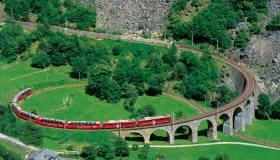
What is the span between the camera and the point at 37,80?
189875mm

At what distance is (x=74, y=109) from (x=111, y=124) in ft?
47.9

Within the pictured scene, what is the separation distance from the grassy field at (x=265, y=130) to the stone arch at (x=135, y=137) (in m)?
20.4

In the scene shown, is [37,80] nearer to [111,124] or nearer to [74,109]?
[74,109]

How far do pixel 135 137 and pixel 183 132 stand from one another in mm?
9676

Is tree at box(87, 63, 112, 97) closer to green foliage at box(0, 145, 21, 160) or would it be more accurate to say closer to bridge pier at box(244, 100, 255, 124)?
bridge pier at box(244, 100, 255, 124)

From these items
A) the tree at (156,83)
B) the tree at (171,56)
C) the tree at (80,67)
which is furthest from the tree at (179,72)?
the tree at (80,67)

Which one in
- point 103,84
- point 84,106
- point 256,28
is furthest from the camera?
point 256,28

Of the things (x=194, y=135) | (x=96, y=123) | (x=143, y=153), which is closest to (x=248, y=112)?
(x=194, y=135)

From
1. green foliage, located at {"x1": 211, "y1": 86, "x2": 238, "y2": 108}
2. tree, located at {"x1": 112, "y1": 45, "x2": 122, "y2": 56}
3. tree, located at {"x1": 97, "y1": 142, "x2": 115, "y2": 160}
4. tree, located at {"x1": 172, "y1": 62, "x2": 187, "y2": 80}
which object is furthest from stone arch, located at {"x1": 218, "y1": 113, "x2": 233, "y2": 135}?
tree, located at {"x1": 112, "y1": 45, "x2": 122, "y2": 56}

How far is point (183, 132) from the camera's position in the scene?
6649 inches

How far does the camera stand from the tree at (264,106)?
177 m

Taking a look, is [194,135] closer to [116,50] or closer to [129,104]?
[129,104]

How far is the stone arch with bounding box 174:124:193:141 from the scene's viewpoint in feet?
543

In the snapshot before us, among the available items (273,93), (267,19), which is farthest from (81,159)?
(267,19)
